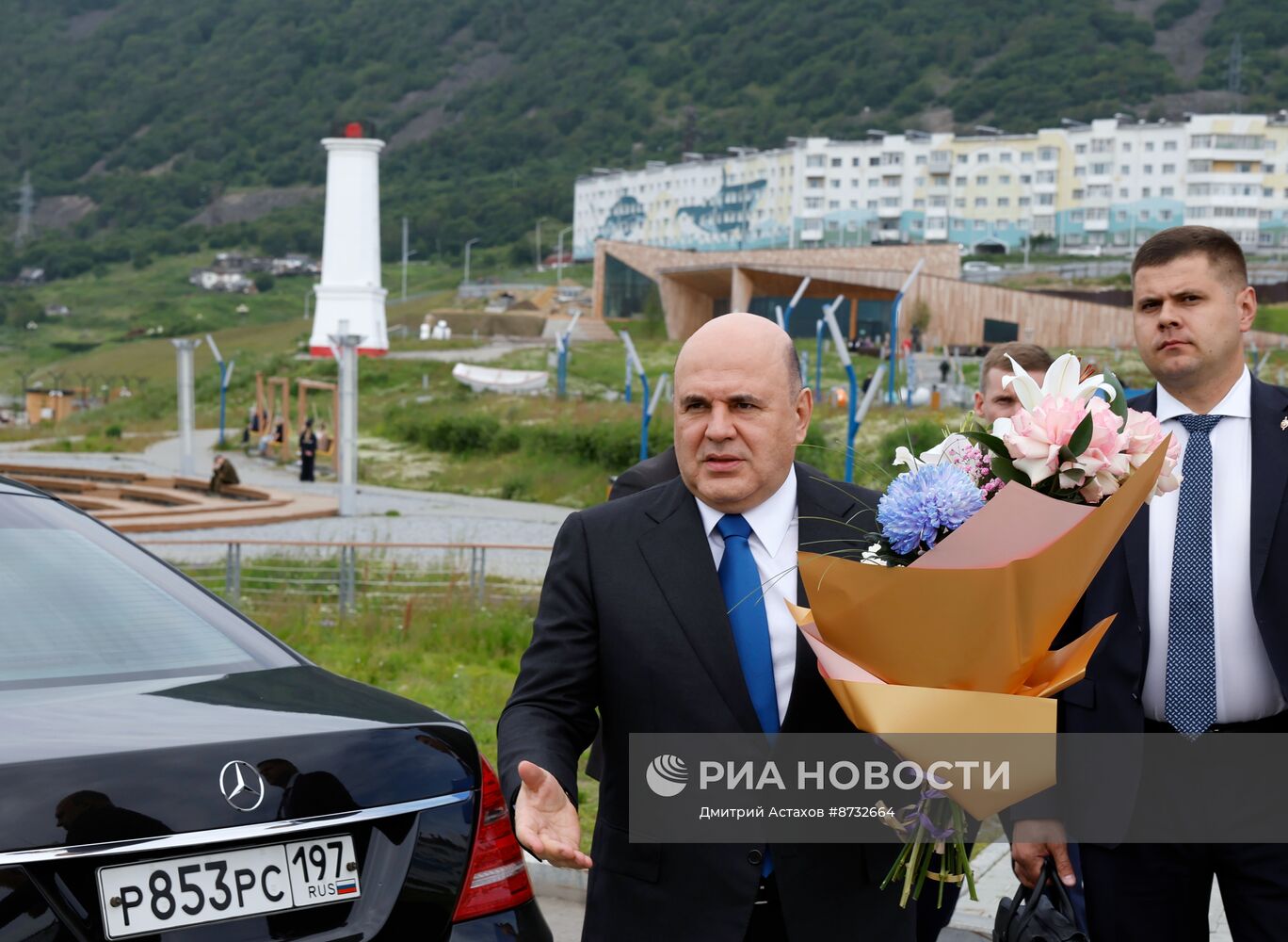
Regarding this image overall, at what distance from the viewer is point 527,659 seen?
2.90 meters

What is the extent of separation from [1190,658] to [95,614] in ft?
7.38

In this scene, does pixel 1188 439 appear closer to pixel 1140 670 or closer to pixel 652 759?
pixel 1140 670

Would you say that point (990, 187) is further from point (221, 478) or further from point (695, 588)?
point (695, 588)

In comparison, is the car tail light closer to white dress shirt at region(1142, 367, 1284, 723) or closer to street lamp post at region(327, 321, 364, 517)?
white dress shirt at region(1142, 367, 1284, 723)

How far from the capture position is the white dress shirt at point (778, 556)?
2818 mm

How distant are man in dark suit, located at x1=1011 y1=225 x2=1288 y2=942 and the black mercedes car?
128 centimetres

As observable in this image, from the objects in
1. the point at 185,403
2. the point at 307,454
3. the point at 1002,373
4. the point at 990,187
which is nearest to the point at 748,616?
the point at 1002,373

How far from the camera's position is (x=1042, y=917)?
3.15m

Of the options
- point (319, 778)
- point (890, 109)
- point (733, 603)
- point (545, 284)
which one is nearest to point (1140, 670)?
point (733, 603)

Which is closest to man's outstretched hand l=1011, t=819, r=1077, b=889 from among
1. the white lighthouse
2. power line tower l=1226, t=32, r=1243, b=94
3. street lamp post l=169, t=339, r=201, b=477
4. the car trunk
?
the car trunk

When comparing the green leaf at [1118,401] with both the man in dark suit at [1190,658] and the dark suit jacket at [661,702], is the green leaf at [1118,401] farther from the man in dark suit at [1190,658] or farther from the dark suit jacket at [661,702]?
the man in dark suit at [1190,658]

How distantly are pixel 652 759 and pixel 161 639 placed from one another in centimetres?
100

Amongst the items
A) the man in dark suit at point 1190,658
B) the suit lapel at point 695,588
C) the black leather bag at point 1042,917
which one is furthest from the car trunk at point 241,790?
the man in dark suit at point 1190,658

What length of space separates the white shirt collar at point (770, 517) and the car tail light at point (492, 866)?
24.4 inches
